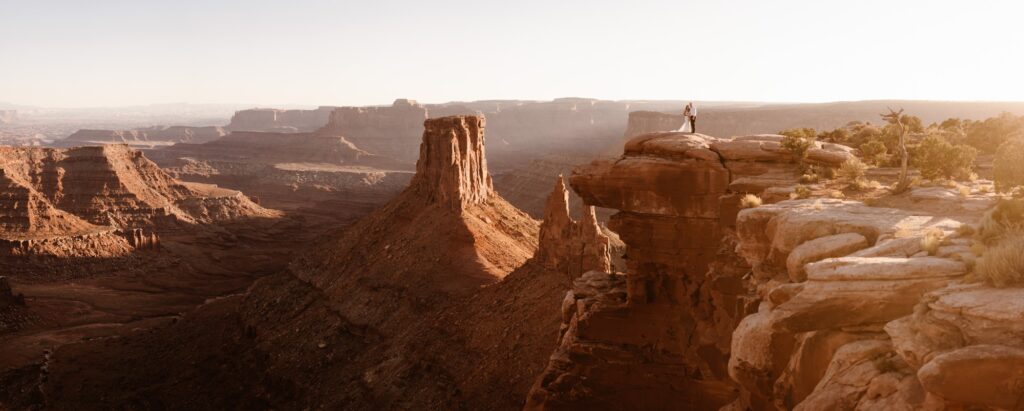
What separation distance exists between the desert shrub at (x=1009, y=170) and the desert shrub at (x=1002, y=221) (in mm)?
6284

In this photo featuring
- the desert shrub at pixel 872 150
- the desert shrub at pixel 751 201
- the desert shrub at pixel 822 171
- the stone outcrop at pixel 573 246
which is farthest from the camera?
the stone outcrop at pixel 573 246

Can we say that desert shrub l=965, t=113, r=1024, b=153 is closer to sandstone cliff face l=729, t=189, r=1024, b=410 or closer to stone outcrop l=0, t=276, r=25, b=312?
sandstone cliff face l=729, t=189, r=1024, b=410

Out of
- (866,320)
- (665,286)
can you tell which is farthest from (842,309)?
A: (665,286)

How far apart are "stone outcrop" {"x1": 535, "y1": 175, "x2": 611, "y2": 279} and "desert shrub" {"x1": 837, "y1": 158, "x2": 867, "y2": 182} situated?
60.3 ft

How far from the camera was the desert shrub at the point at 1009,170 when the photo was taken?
62.8ft

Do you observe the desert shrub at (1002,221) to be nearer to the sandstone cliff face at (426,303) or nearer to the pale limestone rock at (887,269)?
the pale limestone rock at (887,269)

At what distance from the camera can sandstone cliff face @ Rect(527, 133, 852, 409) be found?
901 inches

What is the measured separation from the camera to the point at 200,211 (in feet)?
421

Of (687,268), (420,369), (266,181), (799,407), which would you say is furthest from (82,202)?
(799,407)

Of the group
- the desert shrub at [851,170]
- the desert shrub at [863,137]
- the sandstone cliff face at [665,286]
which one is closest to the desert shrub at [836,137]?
the desert shrub at [863,137]

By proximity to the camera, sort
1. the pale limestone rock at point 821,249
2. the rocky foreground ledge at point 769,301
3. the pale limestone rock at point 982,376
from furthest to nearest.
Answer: the pale limestone rock at point 821,249 → the rocky foreground ledge at point 769,301 → the pale limestone rock at point 982,376

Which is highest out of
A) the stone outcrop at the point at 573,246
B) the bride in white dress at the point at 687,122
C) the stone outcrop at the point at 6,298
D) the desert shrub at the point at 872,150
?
the bride in white dress at the point at 687,122

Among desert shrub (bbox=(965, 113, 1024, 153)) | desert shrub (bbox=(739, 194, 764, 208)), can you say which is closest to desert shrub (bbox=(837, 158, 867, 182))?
desert shrub (bbox=(739, 194, 764, 208))

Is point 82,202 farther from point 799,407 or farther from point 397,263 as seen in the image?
point 799,407
